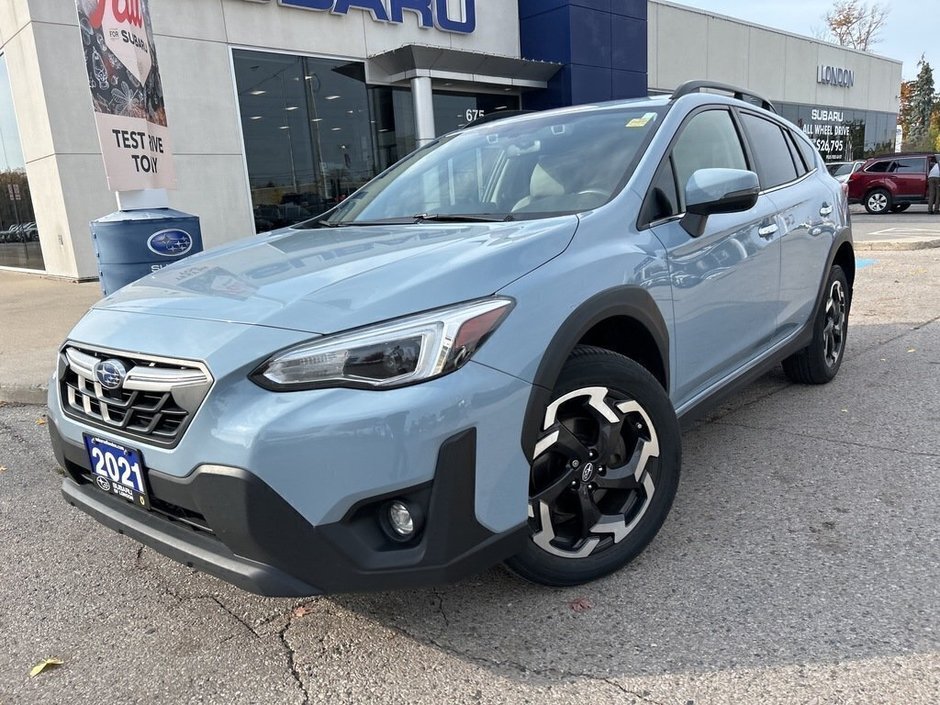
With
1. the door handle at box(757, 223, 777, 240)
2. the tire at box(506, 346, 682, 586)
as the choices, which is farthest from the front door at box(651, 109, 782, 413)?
the tire at box(506, 346, 682, 586)

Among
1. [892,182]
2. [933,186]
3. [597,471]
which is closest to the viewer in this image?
[597,471]

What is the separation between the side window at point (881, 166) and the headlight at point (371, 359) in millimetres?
22169

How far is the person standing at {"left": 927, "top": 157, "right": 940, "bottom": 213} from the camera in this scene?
729 inches

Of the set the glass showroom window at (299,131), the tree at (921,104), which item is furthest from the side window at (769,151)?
the tree at (921,104)

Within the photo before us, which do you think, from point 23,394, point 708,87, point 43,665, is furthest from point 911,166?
point 43,665

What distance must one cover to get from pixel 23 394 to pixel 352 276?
4.31 m

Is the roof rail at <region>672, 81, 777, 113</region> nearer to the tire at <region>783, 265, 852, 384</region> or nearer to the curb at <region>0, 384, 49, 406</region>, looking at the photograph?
the tire at <region>783, 265, 852, 384</region>

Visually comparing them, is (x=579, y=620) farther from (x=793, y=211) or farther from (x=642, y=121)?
(x=793, y=211)

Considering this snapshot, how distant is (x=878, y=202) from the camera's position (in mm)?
20453

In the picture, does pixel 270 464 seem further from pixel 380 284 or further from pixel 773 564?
pixel 773 564

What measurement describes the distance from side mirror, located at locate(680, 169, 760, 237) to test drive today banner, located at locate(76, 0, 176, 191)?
450cm

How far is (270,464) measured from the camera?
5.79 feet

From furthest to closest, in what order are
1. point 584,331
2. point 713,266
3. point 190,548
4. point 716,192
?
point 713,266, point 716,192, point 584,331, point 190,548

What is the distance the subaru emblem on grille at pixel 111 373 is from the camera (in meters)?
2.07
